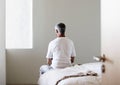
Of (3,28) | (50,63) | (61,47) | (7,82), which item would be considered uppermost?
(3,28)

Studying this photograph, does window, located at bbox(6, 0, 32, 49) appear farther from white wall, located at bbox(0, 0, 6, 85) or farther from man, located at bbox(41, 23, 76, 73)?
man, located at bbox(41, 23, 76, 73)

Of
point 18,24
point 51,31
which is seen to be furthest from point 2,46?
point 51,31

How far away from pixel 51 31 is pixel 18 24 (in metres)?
0.66

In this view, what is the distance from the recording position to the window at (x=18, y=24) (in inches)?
197

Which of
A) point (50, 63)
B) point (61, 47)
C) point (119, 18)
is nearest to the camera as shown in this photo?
point (119, 18)

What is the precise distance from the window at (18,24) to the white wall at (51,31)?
113 mm

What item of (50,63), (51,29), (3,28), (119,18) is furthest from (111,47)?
(51,29)

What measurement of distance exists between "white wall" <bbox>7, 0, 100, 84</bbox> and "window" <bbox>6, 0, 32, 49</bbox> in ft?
0.37

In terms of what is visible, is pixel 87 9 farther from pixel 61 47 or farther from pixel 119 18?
pixel 119 18

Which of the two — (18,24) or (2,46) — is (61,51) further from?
(18,24)

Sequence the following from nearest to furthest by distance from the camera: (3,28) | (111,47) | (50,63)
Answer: (111,47)
(50,63)
(3,28)

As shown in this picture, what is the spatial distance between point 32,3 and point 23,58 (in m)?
1.08

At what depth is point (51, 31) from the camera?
503cm

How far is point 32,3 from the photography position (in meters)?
4.95
